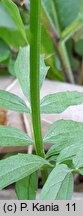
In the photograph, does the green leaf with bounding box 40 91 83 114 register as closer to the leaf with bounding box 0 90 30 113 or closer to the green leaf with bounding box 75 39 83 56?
the leaf with bounding box 0 90 30 113

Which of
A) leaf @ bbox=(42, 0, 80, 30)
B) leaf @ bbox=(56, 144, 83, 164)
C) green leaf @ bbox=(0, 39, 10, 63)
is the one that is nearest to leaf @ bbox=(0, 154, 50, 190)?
leaf @ bbox=(56, 144, 83, 164)

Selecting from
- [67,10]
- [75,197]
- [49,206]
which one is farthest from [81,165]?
[67,10]

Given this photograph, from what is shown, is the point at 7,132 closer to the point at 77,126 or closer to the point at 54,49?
the point at 77,126

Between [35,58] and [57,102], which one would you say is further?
[57,102]

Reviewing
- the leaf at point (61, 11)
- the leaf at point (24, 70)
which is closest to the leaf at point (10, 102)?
the leaf at point (24, 70)

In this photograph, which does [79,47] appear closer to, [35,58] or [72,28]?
[72,28]

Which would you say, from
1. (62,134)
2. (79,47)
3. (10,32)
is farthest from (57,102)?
(79,47)
